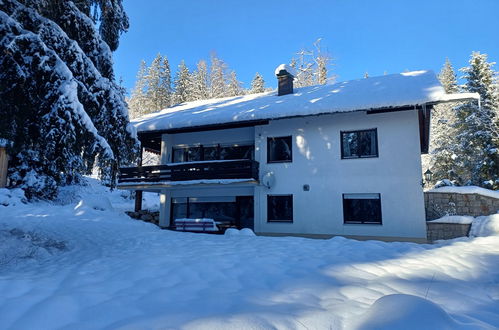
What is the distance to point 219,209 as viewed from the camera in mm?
16281

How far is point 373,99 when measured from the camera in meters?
13.0

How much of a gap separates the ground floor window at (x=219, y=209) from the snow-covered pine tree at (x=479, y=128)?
17.9 metres

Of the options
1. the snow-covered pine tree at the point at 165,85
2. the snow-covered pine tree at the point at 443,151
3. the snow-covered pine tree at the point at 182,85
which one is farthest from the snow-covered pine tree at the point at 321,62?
the snow-covered pine tree at the point at 165,85

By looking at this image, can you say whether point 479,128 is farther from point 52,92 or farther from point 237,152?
point 52,92

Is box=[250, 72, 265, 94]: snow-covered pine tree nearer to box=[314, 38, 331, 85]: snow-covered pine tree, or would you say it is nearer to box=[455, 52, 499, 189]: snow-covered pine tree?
box=[314, 38, 331, 85]: snow-covered pine tree

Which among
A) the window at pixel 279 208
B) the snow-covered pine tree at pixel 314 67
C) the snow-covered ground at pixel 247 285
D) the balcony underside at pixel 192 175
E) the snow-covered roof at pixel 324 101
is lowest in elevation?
the snow-covered ground at pixel 247 285

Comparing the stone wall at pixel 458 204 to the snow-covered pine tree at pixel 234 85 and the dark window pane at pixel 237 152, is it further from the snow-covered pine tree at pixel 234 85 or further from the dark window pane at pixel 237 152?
the snow-covered pine tree at pixel 234 85

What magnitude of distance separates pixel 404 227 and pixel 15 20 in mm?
13741

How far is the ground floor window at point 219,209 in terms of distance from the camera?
15.7m

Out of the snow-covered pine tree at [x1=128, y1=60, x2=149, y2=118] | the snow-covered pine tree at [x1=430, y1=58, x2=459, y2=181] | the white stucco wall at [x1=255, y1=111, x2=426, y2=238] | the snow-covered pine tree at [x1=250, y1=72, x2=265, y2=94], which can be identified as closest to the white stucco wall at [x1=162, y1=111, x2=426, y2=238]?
the white stucco wall at [x1=255, y1=111, x2=426, y2=238]

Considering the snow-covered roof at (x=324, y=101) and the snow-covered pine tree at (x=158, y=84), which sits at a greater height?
the snow-covered pine tree at (x=158, y=84)

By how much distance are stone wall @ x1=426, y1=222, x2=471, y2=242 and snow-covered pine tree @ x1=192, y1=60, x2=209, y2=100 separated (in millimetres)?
29971

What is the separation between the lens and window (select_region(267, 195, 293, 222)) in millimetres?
14602

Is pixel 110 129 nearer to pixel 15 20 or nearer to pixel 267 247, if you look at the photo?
pixel 15 20
